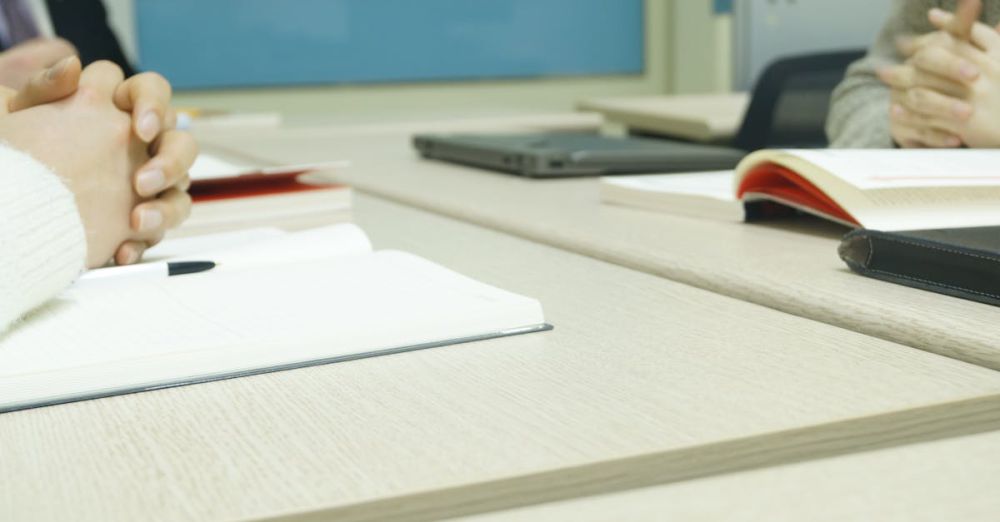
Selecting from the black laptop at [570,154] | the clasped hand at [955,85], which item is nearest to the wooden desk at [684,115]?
the black laptop at [570,154]

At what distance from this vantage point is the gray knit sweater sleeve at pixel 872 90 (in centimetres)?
128

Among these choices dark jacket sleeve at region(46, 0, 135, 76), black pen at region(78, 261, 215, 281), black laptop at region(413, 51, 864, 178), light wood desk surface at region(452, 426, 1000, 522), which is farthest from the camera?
dark jacket sleeve at region(46, 0, 135, 76)

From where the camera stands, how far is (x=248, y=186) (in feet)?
3.24

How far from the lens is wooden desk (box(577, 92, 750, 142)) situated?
2.15 metres

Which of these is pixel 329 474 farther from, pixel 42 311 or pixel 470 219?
pixel 470 219

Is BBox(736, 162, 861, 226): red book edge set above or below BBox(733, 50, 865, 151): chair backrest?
above

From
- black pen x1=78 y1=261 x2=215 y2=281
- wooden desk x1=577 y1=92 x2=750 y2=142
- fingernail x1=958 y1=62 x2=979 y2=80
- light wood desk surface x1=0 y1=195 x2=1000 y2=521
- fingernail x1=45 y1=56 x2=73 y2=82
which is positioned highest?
fingernail x1=45 y1=56 x2=73 y2=82

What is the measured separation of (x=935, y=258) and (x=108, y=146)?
52 cm

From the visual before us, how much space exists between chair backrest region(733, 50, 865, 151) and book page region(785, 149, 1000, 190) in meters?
1.33

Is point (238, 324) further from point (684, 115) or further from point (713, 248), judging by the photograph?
point (684, 115)

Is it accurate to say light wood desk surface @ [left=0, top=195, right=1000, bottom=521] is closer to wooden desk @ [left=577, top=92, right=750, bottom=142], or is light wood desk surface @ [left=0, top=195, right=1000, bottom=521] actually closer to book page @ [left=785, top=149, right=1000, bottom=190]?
book page @ [left=785, top=149, right=1000, bottom=190]

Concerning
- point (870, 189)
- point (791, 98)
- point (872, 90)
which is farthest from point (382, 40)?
point (870, 189)

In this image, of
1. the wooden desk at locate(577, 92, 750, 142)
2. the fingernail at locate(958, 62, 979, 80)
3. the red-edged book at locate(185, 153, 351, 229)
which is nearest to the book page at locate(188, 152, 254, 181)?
the red-edged book at locate(185, 153, 351, 229)

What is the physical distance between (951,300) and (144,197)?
0.51 m
